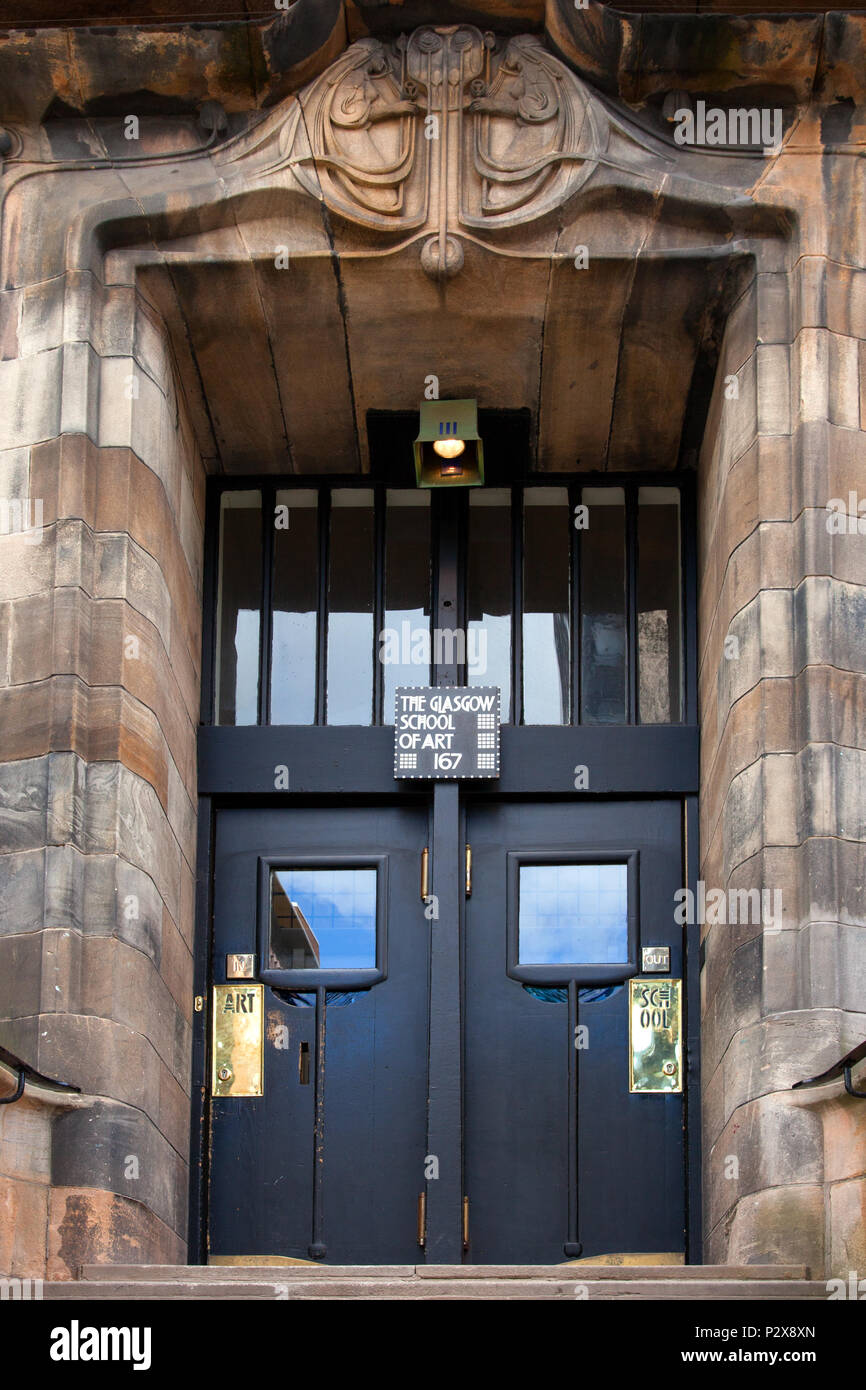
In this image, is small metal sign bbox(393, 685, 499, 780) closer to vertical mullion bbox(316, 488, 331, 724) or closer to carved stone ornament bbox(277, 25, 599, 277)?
vertical mullion bbox(316, 488, 331, 724)

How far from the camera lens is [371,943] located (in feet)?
40.7

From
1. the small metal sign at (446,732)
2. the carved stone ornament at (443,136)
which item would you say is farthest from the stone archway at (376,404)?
the small metal sign at (446,732)

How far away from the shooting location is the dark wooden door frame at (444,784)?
39.3ft

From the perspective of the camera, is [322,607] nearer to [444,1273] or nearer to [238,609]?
[238,609]

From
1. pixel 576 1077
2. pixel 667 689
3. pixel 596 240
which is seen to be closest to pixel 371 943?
pixel 576 1077

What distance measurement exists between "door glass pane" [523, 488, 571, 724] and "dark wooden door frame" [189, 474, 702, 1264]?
0.41 feet

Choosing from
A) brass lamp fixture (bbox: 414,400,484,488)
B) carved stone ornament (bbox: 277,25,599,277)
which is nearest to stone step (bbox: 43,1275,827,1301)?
brass lamp fixture (bbox: 414,400,484,488)

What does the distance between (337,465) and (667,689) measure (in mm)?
2388

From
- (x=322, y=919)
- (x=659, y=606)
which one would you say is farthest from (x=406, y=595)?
(x=322, y=919)

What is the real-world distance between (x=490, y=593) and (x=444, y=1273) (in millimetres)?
4467

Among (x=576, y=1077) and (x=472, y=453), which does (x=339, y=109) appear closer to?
(x=472, y=453)

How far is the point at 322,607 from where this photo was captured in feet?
43.0

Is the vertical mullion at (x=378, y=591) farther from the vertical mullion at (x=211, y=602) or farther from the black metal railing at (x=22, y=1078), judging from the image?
the black metal railing at (x=22, y=1078)

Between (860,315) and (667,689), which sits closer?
(860,315)
